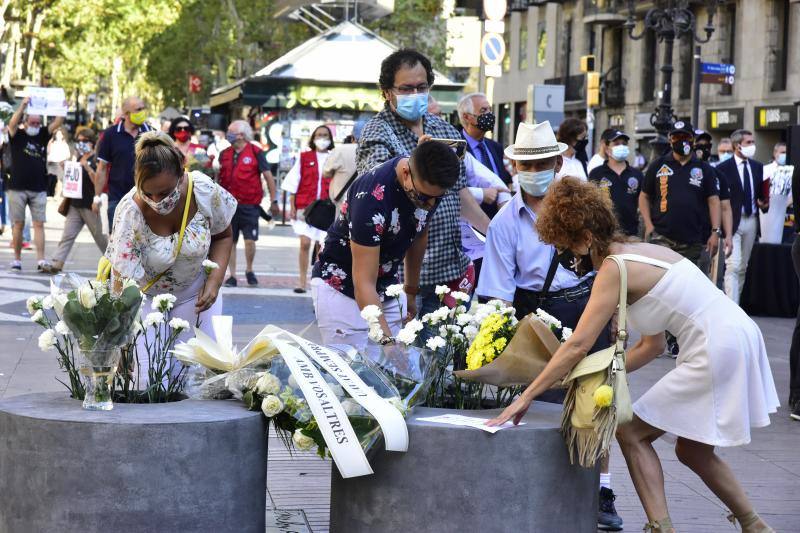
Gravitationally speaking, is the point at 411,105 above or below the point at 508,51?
below

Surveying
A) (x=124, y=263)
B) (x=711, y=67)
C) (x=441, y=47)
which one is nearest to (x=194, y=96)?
(x=441, y=47)

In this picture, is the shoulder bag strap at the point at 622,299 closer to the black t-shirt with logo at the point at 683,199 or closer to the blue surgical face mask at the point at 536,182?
the blue surgical face mask at the point at 536,182

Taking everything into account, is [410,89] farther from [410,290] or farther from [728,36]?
[728,36]

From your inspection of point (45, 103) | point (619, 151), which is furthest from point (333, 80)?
point (619, 151)

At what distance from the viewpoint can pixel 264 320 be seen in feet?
40.3

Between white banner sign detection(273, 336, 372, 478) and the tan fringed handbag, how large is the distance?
0.75 metres

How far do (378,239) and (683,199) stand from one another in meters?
6.66

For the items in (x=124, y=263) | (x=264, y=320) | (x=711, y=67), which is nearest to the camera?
(x=124, y=263)

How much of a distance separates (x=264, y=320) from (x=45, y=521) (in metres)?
7.81

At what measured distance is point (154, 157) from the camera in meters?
5.65

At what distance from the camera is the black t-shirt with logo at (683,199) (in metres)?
11.7

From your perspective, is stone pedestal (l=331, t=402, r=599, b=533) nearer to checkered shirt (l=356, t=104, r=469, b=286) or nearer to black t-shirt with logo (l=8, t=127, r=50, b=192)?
checkered shirt (l=356, t=104, r=469, b=286)

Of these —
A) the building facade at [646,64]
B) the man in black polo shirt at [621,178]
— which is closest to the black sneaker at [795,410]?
the man in black polo shirt at [621,178]

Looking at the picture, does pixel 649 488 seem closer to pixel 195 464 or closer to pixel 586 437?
pixel 586 437
